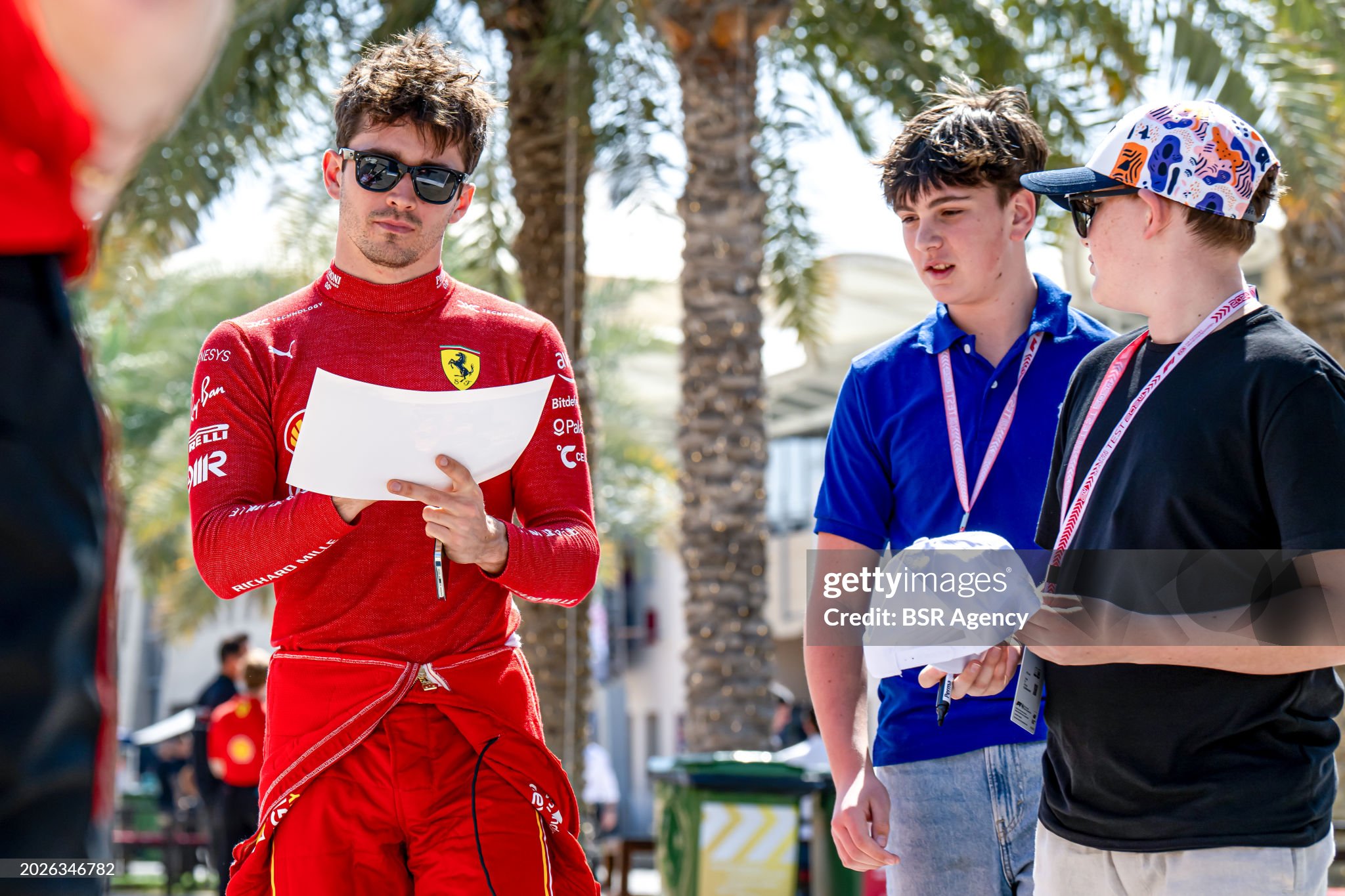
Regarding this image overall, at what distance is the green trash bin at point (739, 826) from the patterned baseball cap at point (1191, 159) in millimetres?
4338

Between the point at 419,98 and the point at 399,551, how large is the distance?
3.03 feet

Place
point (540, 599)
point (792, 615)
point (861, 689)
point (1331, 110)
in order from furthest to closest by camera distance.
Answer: point (792, 615) < point (1331, 110) < point (861, 689) < point (540, 599)

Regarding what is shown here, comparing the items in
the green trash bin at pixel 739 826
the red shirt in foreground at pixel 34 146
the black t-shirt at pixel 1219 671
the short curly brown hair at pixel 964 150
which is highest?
the short curly brown hair at pixel 964 150

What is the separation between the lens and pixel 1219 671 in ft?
7.22

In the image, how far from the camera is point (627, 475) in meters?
21.0

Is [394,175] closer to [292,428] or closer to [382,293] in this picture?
[382,293]

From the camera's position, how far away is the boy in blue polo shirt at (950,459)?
286cm

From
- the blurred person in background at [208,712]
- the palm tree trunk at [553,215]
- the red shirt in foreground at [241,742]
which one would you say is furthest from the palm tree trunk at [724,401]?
A: the blurred person in background at [208,712]

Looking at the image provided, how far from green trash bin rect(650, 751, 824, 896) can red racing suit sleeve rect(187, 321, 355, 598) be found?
3924mm

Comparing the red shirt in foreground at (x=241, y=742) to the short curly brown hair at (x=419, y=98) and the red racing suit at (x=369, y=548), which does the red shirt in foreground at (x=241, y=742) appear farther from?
the short curly brown hair at (x=419, y=98)

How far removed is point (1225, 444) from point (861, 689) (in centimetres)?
114

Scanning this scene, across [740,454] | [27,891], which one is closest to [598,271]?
[740,454]

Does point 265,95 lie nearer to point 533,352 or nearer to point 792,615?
point 533,352

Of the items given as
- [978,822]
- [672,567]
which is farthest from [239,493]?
[672,567]
